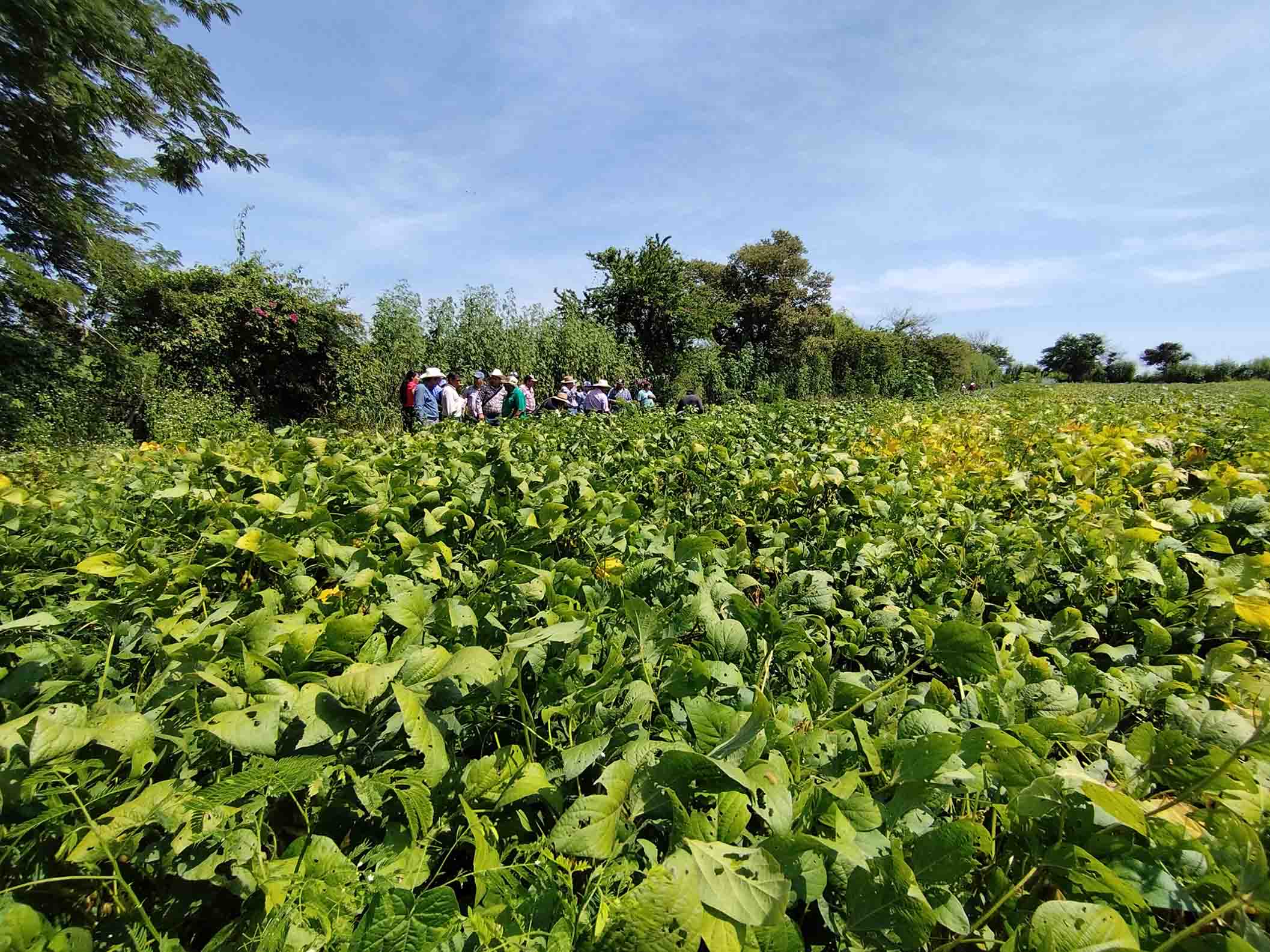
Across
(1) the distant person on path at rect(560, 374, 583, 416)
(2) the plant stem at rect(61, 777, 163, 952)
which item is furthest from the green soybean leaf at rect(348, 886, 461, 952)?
(1) the distant person on path at rect(560, 374, 583, 416)

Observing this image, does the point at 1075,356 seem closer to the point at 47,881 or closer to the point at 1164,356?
the point at 1164,356

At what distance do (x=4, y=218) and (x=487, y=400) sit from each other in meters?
8.97

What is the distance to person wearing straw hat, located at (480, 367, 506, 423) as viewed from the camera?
13.7 metres

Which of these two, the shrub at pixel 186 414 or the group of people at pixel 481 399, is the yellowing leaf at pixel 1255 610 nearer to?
the group of people at pixel 481 399

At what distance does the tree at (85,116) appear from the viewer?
889 cm

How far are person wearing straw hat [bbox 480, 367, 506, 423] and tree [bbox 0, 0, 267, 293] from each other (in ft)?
23.9

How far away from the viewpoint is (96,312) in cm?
1288

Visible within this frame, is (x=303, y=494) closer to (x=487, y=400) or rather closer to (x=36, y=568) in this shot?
(x=36, y=568)

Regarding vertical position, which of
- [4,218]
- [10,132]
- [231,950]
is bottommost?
[231,950]

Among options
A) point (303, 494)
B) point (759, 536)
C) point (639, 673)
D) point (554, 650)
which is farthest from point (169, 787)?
point (759, 536)

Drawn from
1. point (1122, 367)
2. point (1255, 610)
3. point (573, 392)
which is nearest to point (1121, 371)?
point (1122, 367)

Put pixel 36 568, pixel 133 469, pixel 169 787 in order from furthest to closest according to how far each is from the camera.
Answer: pixel 133 469 → pixel 36 568 → pixel 169 787

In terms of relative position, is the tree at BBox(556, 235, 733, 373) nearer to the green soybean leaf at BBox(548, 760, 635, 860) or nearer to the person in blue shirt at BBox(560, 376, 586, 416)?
the person in blue shirt at BBox(560, 376, 586, 416)

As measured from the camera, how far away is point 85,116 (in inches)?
384
